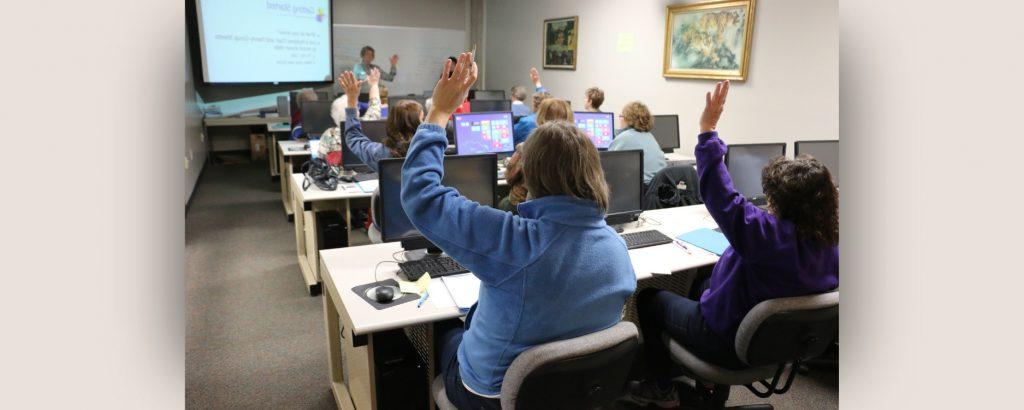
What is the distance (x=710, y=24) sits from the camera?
17.6ft

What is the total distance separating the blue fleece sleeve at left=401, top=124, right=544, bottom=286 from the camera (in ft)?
4.26

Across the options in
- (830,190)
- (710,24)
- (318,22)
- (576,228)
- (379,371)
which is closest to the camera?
(576,228)

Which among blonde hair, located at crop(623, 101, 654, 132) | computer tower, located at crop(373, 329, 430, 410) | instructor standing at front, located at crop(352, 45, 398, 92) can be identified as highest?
instructor standing at front, located at crop(352, 45, 398, 92)

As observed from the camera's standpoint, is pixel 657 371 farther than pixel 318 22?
No

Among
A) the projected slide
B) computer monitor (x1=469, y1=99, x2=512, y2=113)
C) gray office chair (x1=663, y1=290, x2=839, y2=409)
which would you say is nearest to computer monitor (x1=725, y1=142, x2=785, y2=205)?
gray office chair (x1=663, y1=290, x2=839, y2=409)

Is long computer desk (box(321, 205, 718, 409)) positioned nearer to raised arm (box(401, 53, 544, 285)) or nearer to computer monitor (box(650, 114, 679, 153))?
raised arm (box(401, 53, 544, 285))

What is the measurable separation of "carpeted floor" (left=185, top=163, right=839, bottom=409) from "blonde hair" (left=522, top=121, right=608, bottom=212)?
1.48 m

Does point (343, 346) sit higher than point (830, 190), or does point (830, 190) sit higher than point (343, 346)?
point (830, 190)

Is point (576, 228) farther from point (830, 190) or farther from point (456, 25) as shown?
point (456, 25)

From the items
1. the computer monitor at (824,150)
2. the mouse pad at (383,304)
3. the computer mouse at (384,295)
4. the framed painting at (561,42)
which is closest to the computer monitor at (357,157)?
the mouse pad at (383,304)
